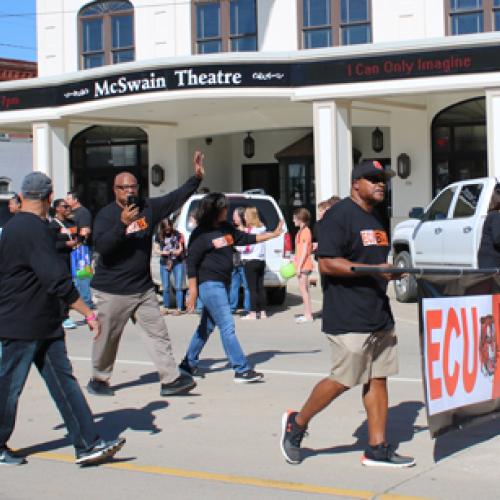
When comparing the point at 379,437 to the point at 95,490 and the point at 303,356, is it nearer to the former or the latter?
the point at 95,490

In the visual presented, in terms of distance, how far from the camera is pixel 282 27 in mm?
22375

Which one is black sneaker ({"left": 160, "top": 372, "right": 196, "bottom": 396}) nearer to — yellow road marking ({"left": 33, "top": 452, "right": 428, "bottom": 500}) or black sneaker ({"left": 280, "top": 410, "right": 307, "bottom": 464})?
yellow road marking ({"left": 33, "top": 452, "right": 428, "bottom": 500})

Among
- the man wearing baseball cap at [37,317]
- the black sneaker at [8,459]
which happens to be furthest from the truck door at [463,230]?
the black sneaker at [8,459]

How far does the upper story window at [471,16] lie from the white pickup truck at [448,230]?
695cm

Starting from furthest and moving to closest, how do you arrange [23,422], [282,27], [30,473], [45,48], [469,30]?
[45,48]
[282,27]
[469,30]
[23,422]
[30,473]

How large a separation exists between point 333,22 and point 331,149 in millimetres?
4058

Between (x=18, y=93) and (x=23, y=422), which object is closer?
(x=23, y=422)

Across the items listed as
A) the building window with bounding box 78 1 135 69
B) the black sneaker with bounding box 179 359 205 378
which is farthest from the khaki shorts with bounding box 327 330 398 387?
the building window with bounding box 78 1 135 69

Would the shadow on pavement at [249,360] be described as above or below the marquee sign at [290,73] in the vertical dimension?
below

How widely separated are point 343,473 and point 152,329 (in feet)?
9.23

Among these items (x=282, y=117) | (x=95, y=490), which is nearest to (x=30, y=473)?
(x=95, y=490)

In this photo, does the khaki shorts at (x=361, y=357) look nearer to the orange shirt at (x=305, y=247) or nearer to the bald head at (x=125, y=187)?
the bald head at (x=125, y=187)

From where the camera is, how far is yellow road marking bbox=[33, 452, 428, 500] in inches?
215

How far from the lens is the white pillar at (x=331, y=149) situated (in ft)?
64.0
